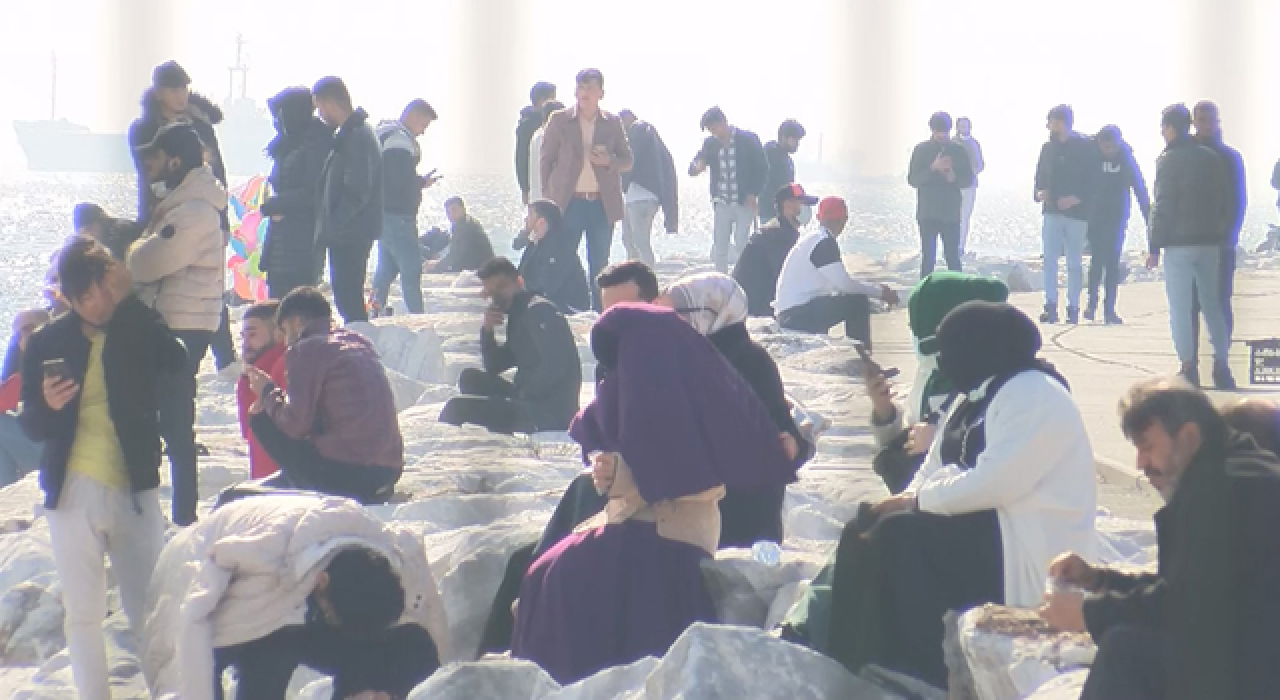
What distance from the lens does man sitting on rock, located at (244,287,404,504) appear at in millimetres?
6098

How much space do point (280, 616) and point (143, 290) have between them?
7.13 feet

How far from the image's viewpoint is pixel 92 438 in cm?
526

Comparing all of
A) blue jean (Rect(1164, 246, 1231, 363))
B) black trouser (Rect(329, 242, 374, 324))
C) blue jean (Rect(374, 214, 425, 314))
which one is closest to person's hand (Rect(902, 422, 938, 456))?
blue jean (Rect(1164, 246, 1231, 363))

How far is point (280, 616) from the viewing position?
469 centimetres

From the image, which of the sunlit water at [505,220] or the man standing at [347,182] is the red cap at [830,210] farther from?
the man standing at [347,182]

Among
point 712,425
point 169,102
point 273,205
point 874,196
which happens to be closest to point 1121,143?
point 273,205

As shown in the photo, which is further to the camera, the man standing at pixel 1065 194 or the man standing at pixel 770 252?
the man standing at pixel 1065 194

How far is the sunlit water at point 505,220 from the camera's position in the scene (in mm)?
6504

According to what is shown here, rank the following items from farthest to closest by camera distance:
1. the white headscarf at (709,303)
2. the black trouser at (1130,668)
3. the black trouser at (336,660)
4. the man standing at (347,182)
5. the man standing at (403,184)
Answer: the man standing at (403,184) < the man standing at (347,182) < the white headscarf at (709,303) < the black trouser at (336,660) < the black trouser at (1130,668)

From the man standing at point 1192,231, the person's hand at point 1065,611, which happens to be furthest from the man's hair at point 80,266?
the man standing at point 1192,231

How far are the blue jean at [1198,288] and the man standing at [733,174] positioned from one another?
14.7 feet

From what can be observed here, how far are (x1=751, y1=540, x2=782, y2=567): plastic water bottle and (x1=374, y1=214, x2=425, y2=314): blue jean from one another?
581 centimetres

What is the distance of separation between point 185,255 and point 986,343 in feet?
10.2

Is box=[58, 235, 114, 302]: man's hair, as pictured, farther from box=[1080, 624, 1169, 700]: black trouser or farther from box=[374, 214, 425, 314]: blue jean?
box=[374, 214, 425, 314]: blue jean
